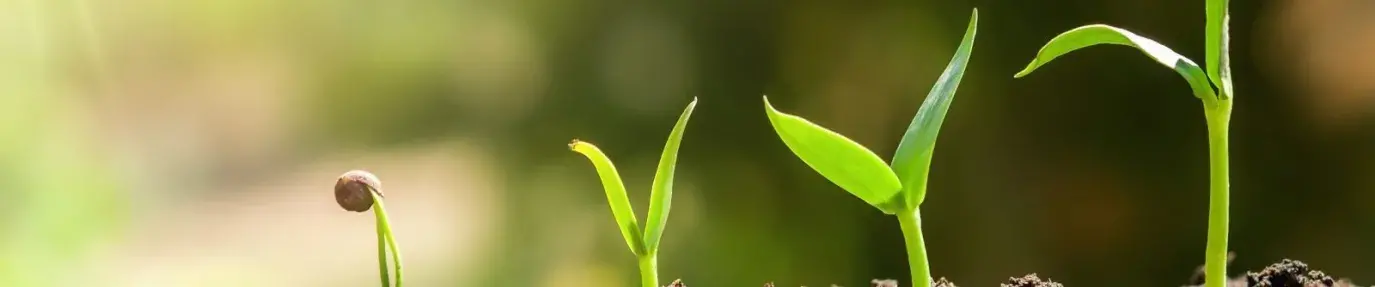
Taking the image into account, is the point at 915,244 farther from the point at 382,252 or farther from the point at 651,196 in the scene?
the point at 382,252

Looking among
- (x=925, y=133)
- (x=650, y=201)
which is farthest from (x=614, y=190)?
(x=925, y=133)

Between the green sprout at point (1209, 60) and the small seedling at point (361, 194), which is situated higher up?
the green sprout at point (1209, 60)

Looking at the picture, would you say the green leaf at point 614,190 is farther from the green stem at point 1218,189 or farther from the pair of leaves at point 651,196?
the green stem at point 1218,189

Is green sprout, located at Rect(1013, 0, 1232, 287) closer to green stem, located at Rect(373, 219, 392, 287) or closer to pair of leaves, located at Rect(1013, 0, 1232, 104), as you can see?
pair of leaves, located at Rect(1013, 0, 1232, 104)

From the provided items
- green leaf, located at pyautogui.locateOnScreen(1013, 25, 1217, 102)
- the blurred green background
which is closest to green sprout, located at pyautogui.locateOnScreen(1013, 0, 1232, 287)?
green leaf, located at pyautogui.locateOnScreen(1013, 25, 1217, 102)

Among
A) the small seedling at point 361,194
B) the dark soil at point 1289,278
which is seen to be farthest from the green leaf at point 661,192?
the dark soil at point 1289,278

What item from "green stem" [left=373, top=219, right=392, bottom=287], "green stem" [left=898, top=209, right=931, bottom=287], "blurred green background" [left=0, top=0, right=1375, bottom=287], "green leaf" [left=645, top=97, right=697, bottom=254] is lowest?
"green stem" [left=898, top=209, right=931, bottom=287]

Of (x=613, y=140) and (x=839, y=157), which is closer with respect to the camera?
(x=839, y=157)

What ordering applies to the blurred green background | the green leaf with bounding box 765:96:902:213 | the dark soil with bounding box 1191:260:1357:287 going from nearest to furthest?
the green leaf with bounding box 765:96:902:213 < the dark soil with bounding box 1191:260:1357:287 < the blurred green background
